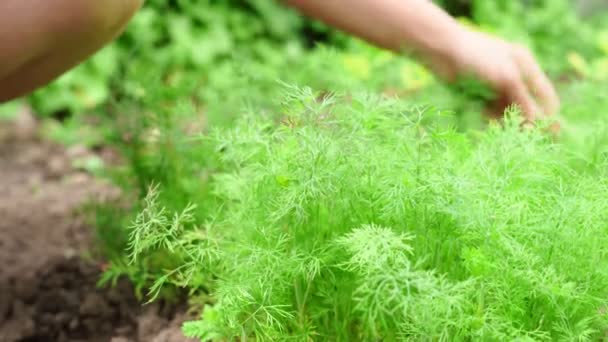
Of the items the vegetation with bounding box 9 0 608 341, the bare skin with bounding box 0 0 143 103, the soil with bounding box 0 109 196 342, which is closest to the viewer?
the vegetation with bounding box 9 0 608 341

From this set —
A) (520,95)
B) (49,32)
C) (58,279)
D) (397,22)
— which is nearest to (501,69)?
(520,95)

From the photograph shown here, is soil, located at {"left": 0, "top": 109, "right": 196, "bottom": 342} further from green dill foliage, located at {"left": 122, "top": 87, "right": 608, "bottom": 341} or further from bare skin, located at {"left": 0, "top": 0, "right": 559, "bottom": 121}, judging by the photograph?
bare skin, located at {"left": 0, "top": 0, "right": 559, "bottom": 121}

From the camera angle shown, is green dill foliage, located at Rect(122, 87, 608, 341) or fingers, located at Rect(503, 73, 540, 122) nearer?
green dill foliage, located at Rect(122, 87, 608, 341)

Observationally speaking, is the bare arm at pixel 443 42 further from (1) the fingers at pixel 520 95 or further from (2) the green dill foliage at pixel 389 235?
(2) the green dill foliage at pixel 389 235

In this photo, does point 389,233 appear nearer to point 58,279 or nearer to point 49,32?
point 49,32

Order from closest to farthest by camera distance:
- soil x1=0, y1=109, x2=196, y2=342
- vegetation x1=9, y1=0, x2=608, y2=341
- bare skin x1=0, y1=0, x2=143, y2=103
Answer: vegetation x1=9, y1=0, x2=608, y2=341, bare skin x1=0, y1=0, x2=143, y2=103, soil x1=0, y1=109, x2=196, y2=342

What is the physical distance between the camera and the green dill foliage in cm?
123

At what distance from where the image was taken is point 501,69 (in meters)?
1.83

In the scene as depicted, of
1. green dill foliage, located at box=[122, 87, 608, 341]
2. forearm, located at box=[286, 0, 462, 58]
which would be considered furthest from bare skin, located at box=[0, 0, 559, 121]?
green dill foliage, located at box=[122, 87, 608, 341]

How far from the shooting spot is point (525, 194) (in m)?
1.34

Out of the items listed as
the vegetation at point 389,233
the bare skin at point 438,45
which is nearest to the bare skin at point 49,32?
the bare skin at point 438,45

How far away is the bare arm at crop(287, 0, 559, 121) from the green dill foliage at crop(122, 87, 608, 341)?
460mm

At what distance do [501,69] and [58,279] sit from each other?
112 centimetres

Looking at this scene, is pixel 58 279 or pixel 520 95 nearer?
pixel 520 95
